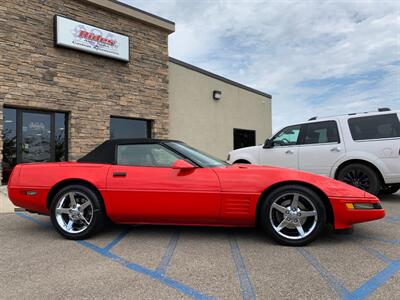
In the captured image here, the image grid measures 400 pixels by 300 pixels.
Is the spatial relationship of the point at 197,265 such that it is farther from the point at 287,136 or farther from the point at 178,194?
the point at 287,136

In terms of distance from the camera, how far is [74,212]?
397 centimetres

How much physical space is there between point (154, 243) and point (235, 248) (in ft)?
3.15

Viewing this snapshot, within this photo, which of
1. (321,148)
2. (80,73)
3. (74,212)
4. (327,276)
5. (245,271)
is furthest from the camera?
(80,73)

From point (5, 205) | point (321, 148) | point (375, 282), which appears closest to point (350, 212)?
point (375, 282)

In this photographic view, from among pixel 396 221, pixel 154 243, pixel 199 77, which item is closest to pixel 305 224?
pixel 154 243

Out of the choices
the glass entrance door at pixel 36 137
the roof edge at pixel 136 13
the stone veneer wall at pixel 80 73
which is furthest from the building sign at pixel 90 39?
the glass entrance door at pixel 36 137

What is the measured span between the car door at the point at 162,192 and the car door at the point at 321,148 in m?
3.94

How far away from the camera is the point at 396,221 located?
4.79 metres

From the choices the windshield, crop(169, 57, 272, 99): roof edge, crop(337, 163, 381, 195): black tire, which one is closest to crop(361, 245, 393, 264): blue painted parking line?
the windshield

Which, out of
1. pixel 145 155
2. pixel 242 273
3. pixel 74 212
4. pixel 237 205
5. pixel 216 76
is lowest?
pixel 242 273

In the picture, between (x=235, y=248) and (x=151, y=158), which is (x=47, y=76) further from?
(x=235, y=248)

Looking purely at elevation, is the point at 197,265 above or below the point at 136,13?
below

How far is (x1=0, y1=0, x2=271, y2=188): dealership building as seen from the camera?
9398 millimetres

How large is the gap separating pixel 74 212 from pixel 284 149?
497 cm
